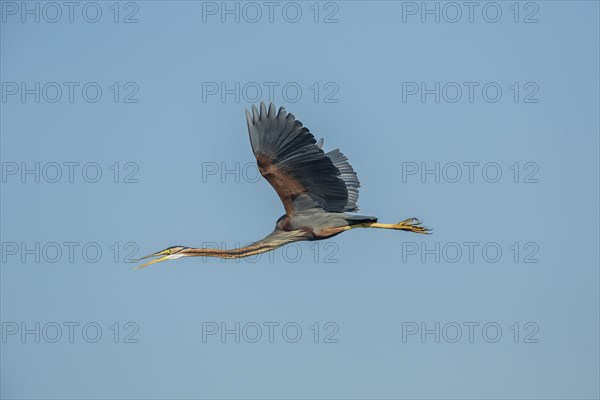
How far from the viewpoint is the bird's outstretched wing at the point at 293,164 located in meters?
22.6

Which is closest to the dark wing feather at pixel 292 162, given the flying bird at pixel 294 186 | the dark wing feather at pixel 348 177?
the flying bird at pixel 294 186

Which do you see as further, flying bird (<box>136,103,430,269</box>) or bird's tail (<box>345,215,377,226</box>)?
bird's tail (<box>345,215,377,226</box>)

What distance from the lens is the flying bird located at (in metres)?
22.7

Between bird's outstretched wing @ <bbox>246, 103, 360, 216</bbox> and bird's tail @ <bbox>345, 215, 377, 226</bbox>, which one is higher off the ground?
bird's outstretched wing @ <bbox>246, 103, 360, 216</bbox>

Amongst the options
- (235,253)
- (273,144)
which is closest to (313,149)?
(273,144)

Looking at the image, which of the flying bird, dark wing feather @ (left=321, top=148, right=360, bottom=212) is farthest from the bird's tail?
dark wing feather @ (left=321, top=148, right=360, bottom=212)

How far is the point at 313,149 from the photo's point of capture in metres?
22.8

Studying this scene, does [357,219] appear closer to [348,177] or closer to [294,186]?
[294,186]

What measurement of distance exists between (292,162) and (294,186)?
0.61 m

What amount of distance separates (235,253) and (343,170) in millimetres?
3941

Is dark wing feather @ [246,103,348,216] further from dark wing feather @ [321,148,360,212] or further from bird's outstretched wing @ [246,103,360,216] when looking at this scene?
dark wing feather @ [321,148,360,212]

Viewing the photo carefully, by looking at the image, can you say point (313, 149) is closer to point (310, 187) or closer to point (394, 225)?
point (310, 187)

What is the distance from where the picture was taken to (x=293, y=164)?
23.1m

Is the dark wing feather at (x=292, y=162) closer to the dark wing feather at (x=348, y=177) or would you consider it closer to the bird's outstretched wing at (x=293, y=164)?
the bird's outstretched wing at (x=293, y=164)
